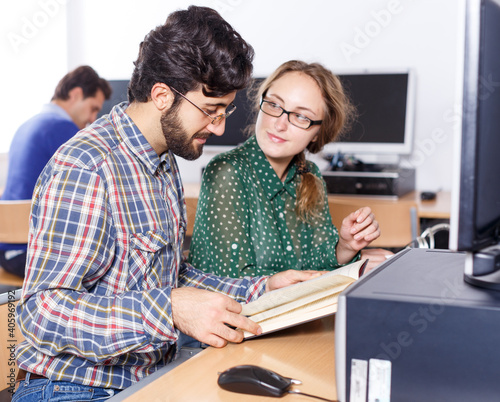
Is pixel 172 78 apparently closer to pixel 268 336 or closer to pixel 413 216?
pixel 268 336

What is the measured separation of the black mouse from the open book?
15 centimetres

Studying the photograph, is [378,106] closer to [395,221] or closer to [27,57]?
[395,221]

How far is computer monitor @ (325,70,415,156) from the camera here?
10.2ft

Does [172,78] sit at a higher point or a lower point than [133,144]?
higher

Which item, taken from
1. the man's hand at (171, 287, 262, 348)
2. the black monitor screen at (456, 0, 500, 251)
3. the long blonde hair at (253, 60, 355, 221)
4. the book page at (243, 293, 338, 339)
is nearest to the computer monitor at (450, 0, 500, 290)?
the black monitor screen at (456, 0, 500, 251)

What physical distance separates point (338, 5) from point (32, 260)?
8.97 ft

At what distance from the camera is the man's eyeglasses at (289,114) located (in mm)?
1798

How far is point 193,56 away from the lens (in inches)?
49.4

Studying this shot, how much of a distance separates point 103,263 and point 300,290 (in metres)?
0.37

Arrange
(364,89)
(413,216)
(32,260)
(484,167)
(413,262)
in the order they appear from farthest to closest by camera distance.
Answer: (364,89) < (413,216) < (32,260) < (413,262) < (484,167)

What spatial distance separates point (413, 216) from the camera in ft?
7.86

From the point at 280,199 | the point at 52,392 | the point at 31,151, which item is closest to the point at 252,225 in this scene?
the point at 280,199

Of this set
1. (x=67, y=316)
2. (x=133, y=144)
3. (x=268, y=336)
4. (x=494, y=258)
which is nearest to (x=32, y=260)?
(x=67, y=316)

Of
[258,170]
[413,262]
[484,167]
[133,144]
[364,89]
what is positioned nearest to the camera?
[484,167]
